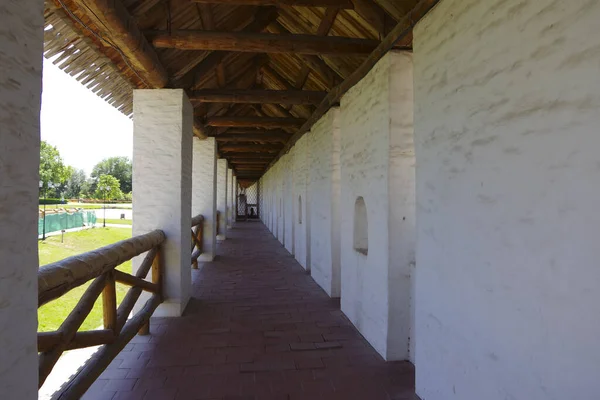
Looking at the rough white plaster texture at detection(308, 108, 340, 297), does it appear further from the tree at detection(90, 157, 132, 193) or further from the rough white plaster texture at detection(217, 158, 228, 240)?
the tree at detection(90, 157, 132, 193)

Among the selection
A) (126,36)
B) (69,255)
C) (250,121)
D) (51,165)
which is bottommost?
(69,255)

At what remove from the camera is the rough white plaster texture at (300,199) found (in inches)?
331

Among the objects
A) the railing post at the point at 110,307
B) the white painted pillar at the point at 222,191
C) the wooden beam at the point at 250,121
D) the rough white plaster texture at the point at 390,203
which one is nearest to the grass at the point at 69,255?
the white painted pillar at the point at 222,191

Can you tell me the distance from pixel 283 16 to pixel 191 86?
1750 millimetres

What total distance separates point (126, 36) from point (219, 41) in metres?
1.08

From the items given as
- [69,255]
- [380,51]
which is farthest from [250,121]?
[69,255]

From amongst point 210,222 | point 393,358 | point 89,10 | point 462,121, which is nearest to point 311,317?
point 393,358

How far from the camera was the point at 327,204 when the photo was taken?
6.25 m

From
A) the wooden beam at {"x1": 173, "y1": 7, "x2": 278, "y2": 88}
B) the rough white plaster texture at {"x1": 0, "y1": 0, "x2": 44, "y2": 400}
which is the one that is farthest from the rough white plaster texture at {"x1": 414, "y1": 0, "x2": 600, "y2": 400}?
the wooden beam at {"x1": 173, "y1": 7, "x2": 278, "y2": 88}

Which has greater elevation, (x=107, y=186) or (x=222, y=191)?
(x=107, y=186)

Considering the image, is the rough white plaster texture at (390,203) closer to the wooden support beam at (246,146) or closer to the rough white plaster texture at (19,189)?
the rough white plaster texture at (19,189)

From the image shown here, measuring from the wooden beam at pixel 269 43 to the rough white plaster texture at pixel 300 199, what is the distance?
3908mm

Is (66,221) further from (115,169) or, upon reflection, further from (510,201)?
(115,169)

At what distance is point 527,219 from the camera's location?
182 centimetres
